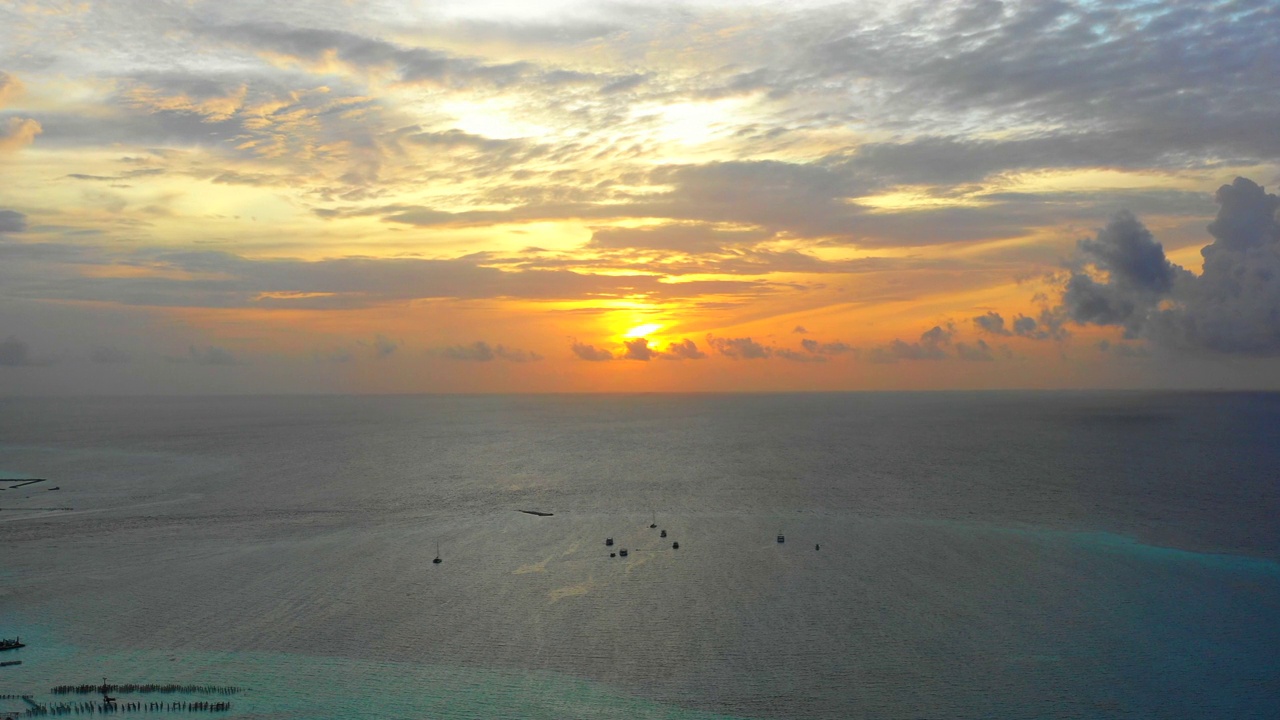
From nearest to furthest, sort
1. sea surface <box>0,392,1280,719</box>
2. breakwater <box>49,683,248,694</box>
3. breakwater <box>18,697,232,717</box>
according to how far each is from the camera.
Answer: breakwater <box>18,697,232,717</box>, breakwater <box>49,683,248,694</box>, sea surface <box>0,392,1280,719</box>

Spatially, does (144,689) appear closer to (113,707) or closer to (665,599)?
(113,707)

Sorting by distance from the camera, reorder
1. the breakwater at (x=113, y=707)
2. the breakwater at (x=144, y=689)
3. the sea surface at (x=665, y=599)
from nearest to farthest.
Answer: the breakwater at (x=113, y=707), the breakwater at (x=144, y=689), the sea surface at (x=665, y=599)

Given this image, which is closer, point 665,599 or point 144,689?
point 144,689

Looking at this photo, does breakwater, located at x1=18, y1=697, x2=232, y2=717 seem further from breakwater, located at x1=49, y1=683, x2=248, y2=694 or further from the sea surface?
breakwater, located at x1=49, y1=683, x2=248, y2=694

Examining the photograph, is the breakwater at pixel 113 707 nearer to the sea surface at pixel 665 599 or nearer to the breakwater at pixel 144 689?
the sea surface at pixel 665 599

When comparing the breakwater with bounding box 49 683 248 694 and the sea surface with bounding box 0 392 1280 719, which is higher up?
the breakwater with bounding box 49 683 248 694

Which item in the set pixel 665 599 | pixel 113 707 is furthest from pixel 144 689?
pixel 665 599

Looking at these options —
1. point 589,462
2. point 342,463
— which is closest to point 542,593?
point 589,462

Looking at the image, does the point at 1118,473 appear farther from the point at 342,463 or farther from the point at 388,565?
the point at 342,463


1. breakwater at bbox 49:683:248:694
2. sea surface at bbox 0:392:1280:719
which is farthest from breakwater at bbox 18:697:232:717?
breakwater at bbox 49:683:248:694

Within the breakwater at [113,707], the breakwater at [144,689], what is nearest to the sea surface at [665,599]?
the breakwater at [144,689]
